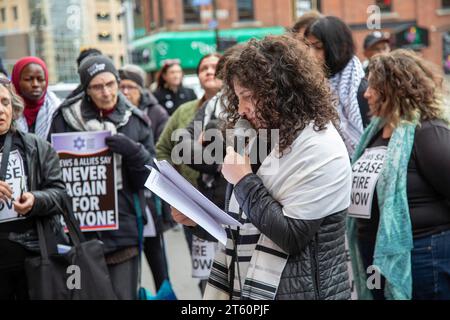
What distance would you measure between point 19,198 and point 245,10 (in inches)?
1163

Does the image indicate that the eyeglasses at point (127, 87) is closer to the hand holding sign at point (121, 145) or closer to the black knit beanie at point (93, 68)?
the black knit beanie at point (93, 68)

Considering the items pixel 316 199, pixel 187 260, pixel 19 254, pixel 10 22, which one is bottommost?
pixel 187 260

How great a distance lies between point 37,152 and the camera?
3.41 meters

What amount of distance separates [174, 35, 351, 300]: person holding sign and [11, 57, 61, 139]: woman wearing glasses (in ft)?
7.98

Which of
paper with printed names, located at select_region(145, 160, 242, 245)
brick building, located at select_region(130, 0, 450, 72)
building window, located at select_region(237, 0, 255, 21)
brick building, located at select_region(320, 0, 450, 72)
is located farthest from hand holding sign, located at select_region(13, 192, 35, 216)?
building window, located at select_region(237, 0, 255, 21)

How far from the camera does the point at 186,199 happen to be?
228 centimetres

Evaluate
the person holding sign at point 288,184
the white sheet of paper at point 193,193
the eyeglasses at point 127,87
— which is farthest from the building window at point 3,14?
the white sheet of paper at point 193,193

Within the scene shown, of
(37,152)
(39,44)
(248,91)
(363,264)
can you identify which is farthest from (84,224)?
(39,44)

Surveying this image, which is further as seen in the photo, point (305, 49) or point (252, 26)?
point (252, 26)

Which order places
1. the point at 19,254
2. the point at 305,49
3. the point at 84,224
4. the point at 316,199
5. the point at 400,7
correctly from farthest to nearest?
the point at 400,7 < the point at 84,224 < the point at 19,254 < the point at 305,49 < the point at 316,199

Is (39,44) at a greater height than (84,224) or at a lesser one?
greater

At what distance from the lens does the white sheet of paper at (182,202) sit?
2.21 meters

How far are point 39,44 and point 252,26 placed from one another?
67.4ft

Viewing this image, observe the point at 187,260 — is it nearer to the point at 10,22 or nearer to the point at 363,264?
the point at 363,264
